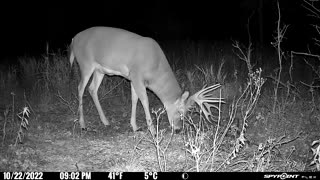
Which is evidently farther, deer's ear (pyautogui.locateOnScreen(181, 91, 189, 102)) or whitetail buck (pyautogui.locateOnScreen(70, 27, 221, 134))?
whitetail buck (pyautogui.locateOnScreen(70, 27, 221, 134))

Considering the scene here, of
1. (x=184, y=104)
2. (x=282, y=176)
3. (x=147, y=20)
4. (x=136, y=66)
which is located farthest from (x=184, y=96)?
(x=147, y=20)

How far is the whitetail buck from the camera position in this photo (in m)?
7.51

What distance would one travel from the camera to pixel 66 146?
6.32 m

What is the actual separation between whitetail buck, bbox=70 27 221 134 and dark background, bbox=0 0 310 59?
35.9 feet

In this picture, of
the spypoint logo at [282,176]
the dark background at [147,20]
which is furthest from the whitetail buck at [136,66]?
the dark background at [147,20]

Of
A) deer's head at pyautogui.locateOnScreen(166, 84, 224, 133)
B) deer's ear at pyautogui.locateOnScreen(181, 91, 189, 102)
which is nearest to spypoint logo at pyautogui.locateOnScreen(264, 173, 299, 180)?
deer's head at pyautogui.locateOnScreen(166, 84, 224, 133)

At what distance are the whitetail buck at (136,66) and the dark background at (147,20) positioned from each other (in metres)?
10.9

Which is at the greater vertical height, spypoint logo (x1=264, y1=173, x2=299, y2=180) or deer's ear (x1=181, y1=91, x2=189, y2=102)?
deer's ear (x1=181, y1=91, x2=189, y2=102)

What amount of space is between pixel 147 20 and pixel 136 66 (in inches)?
906

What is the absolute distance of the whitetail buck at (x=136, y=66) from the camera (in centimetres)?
751

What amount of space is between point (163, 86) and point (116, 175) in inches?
123

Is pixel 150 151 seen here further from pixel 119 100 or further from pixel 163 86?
pixel 119 100

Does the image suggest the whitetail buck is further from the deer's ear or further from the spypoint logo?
the spypoint logo

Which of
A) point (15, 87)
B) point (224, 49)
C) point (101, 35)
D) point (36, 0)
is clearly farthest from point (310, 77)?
point (36, 0)
